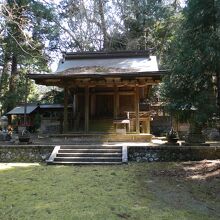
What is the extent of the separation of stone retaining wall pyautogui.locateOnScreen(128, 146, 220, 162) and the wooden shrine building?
3.51 metres

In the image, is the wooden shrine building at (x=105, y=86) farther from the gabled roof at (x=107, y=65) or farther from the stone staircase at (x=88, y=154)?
the stone staircase at (x=88, y=154)

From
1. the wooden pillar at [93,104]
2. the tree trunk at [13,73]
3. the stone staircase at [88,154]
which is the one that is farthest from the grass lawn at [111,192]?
the tree trunk at [13,73]

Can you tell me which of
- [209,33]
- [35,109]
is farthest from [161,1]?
[209,33]

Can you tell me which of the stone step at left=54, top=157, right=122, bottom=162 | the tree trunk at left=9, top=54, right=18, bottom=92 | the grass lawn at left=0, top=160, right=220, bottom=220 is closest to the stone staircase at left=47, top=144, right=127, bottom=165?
the stone step at left=54, top=157, right=122, bottom=162

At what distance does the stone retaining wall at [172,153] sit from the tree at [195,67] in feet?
6.18

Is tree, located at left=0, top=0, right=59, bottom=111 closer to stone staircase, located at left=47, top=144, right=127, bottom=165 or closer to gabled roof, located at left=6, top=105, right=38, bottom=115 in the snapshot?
gabled roof, located at left=6, top=105, right=38, bottom=115

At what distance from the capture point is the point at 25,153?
12.7m

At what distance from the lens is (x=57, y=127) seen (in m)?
19.4

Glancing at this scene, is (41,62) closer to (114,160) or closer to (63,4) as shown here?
(63,4)

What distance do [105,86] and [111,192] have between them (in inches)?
434

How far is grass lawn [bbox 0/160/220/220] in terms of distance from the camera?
18.9 ft

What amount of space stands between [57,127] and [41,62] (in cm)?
1171

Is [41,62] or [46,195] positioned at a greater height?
[41,62]

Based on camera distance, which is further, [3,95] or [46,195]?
[3,95]
